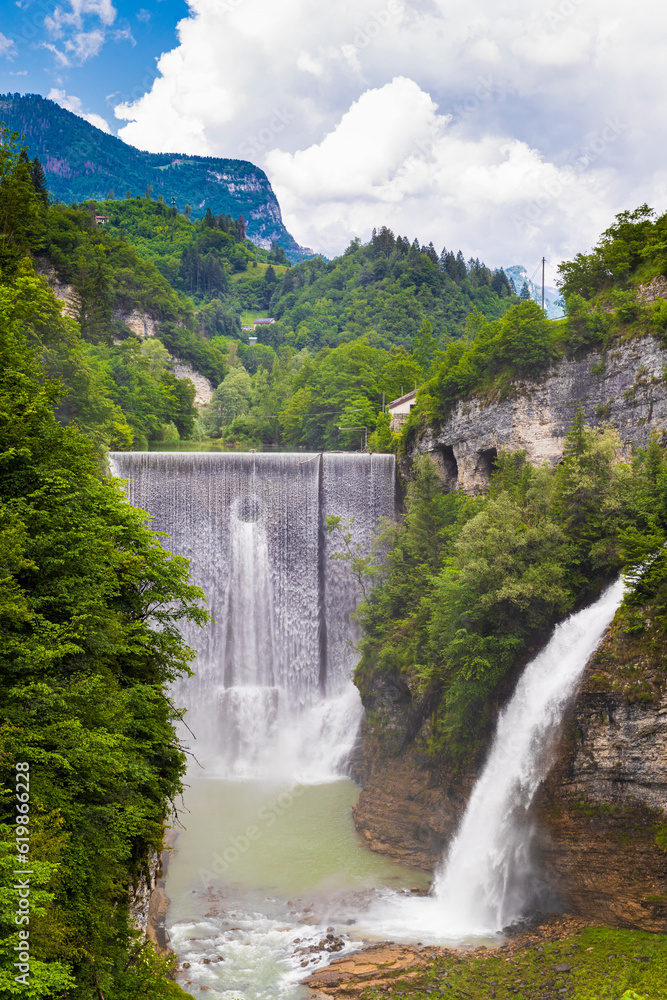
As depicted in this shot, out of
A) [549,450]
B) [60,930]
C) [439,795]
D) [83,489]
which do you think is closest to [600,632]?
[439,795]

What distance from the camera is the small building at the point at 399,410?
4325cm

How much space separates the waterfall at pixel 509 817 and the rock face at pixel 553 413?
24.9 ft

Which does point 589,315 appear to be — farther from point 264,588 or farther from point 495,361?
point 264,588

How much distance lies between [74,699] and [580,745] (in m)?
13.6

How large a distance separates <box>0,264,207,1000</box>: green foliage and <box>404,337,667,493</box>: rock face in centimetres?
1849

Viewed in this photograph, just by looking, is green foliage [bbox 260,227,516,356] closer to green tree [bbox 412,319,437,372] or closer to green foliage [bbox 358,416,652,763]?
green tree [bbox 412,319,437,372]

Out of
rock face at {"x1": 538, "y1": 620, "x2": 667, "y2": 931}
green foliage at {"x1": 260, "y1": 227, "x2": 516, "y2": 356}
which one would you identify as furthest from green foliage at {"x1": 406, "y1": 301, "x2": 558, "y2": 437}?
green foliage at {"x1": 260, "y1": 227, "x2": 516, "y2": 356}

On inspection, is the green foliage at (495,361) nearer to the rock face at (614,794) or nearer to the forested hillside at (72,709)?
the rock face at (614,794)

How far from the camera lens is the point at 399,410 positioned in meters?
44.5

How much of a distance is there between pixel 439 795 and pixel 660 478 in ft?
39.8

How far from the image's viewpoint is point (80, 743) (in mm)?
10172

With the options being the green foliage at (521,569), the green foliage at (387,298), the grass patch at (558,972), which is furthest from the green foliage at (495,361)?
the green foliage at (387,298)

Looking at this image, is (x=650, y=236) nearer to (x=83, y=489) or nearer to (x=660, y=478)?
(x=660, y=478)

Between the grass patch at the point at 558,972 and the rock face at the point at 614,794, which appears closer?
the grass patch at the point at 558,972
